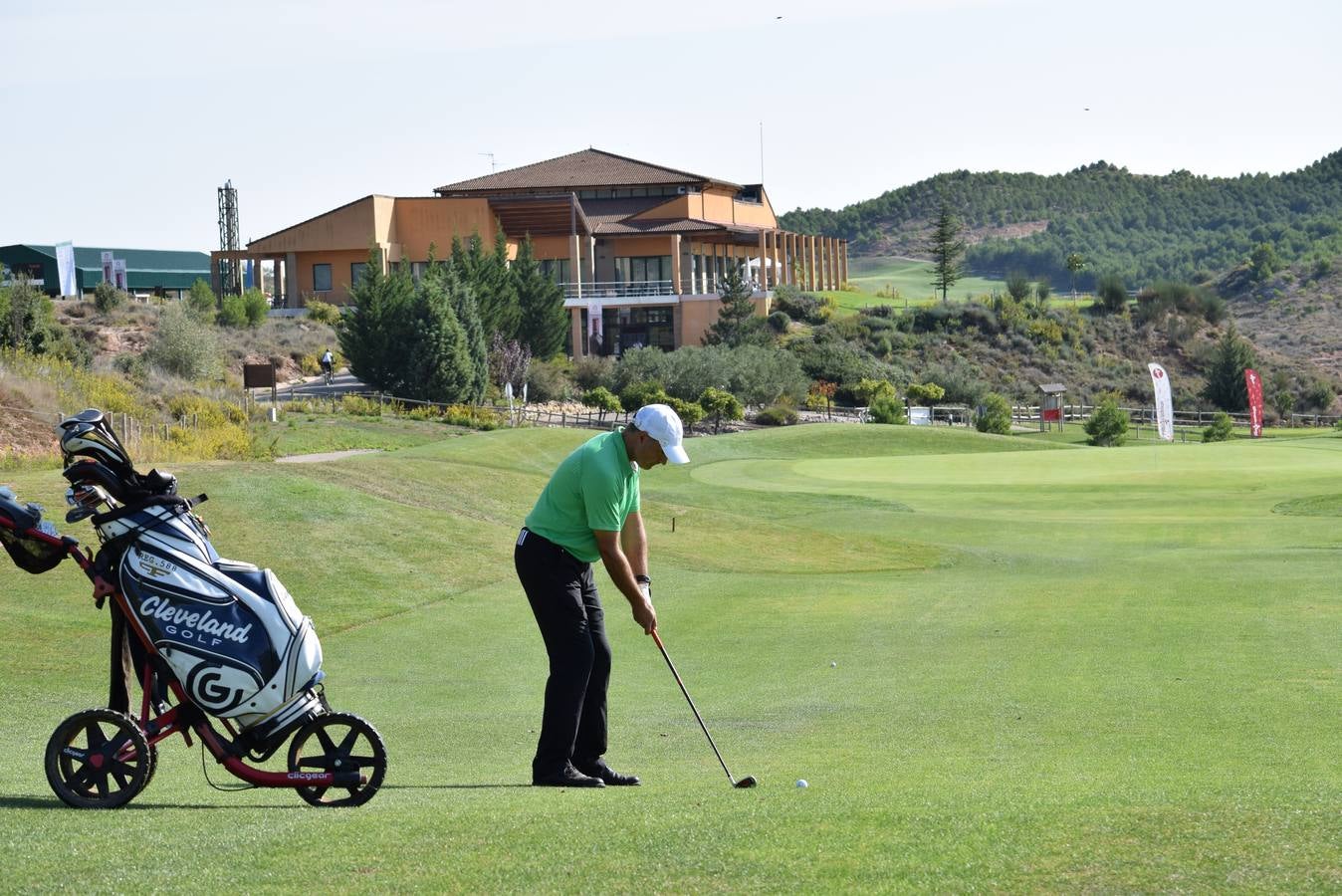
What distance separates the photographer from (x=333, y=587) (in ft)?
57.2

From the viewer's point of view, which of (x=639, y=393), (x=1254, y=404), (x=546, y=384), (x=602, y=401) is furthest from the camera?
(x=546, y=384)

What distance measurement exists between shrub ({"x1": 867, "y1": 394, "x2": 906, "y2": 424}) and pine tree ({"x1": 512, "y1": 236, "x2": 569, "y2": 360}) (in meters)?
14.6

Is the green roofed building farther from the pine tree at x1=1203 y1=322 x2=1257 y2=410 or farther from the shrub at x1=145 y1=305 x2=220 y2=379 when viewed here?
the pine tree at x1=1203 y1=322 x2=1257 y2=410

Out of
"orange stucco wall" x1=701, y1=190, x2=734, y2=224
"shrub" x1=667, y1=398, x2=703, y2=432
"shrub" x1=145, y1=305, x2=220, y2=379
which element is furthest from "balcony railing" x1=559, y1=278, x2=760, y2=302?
"shrub" x1=145, y1=305, x2=220, y2=379

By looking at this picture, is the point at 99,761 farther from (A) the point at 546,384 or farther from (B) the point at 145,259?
(B) the point at 145,259

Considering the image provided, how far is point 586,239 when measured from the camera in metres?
83.9

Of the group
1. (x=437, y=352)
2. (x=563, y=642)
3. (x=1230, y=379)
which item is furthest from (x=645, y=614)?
(x=1230, y=379)

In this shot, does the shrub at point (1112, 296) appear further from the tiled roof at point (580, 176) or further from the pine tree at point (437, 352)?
the pine tree at point (437, 352)

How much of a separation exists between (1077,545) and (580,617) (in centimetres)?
1743

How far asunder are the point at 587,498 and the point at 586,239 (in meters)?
76.7

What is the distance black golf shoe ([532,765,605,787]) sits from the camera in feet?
26.9

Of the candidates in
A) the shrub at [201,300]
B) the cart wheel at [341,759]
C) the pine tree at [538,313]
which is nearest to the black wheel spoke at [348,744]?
the cart wheel at [341,759]

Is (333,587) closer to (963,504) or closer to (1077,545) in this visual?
(1077,545)

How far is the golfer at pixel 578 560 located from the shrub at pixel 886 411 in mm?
52060
